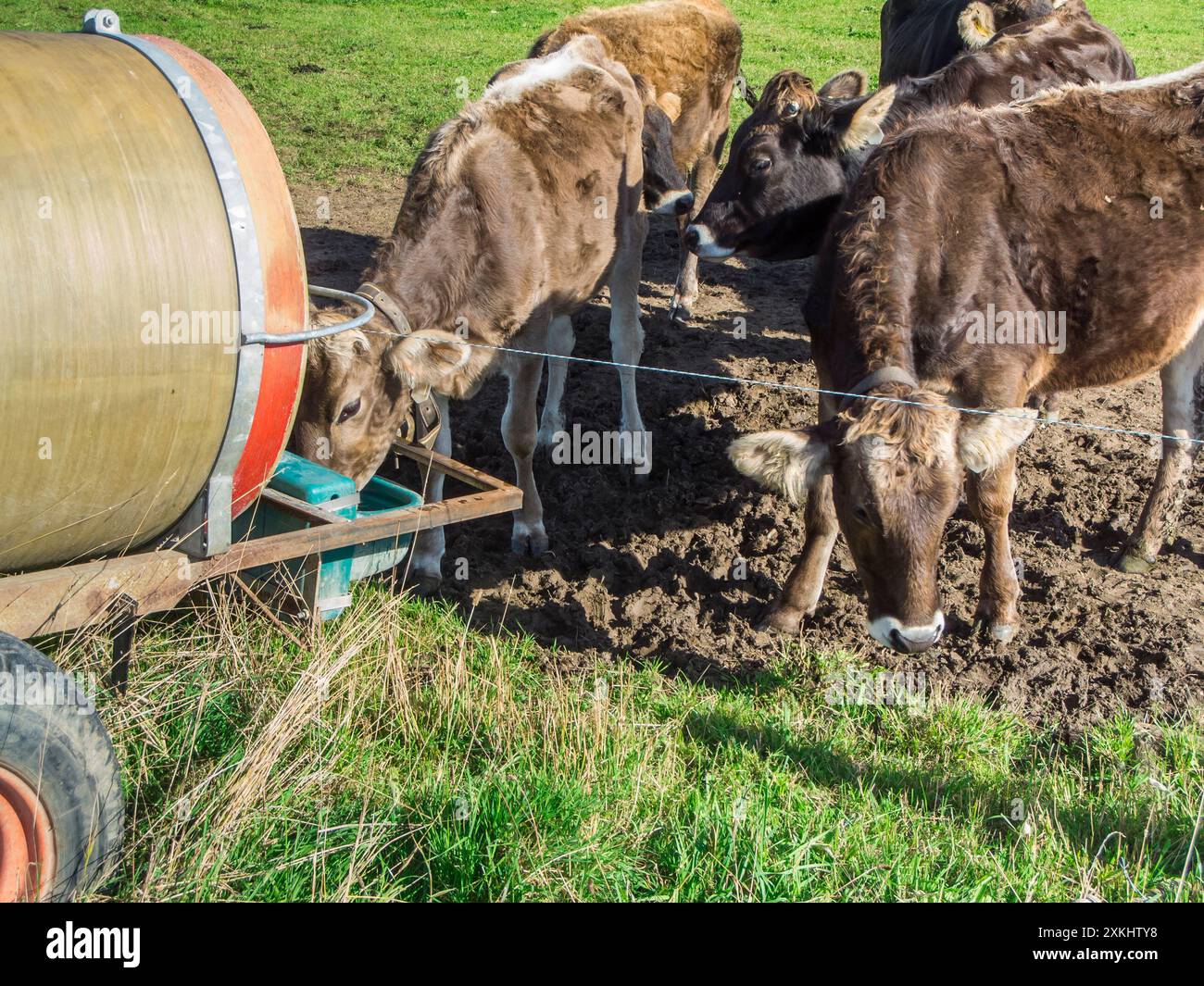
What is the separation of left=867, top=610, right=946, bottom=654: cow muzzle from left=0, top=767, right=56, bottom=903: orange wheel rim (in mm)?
2707

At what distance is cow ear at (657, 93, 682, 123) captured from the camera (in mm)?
8125

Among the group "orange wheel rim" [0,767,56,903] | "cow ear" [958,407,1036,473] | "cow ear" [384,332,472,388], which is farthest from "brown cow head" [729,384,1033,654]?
"orange wheel rim" [0,767,56,903]

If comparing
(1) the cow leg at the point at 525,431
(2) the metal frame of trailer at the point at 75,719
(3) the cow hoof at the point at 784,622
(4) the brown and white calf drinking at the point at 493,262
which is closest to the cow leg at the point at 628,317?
(4) the brown and white calf drinking at the point at 493,262

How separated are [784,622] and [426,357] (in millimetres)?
1870

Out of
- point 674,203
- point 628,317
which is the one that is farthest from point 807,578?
point 674,203

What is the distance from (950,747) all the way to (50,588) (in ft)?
9.80

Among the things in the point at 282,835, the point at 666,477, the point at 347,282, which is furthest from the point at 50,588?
the point at 347,282


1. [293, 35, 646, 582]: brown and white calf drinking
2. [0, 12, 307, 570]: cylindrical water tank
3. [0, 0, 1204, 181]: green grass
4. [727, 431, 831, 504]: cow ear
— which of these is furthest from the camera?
[0, 0, 1204, 181]: green grass

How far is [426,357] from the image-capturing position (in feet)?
15.3

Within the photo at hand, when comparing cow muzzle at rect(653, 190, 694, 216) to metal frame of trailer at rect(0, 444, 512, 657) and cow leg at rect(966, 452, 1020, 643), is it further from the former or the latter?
metal frame of trailer at rect(0, 444, 512, 657)

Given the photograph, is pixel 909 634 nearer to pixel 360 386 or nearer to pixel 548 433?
pixel 360 386

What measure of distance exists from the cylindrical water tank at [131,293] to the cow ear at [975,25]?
22.5 ft

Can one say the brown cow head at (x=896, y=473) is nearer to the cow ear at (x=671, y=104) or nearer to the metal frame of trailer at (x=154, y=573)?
the metal frame of trailer at (x=154, y=573)
